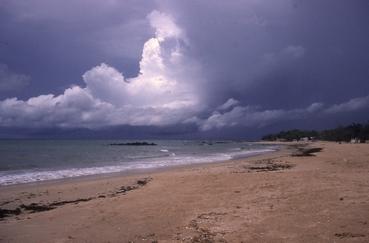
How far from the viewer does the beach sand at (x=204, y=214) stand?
8531mm

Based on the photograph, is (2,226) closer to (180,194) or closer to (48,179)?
(180,194)

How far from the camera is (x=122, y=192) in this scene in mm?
17125

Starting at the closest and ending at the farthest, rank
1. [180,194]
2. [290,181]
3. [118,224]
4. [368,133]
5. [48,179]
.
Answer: [118,224], [180,194], [290,181], [48,179], [368,133]

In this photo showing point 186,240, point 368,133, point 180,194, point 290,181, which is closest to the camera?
point 186,240

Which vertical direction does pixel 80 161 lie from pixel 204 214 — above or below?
above

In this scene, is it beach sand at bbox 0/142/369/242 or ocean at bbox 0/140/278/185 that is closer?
beach sand at bbox 0/142/369/242

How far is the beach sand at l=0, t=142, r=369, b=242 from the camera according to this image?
28.0 ft

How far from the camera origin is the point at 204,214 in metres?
10.8

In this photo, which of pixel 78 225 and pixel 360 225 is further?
pixel 78 225

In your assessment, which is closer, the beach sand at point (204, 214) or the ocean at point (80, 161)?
the beach sand at point (204, 214)

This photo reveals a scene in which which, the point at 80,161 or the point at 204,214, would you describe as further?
the point at 80,161

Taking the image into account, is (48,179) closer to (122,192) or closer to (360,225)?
(122,192)

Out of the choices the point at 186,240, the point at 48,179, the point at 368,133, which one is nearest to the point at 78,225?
the point at 186,240

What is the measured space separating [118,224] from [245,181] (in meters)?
9.04
